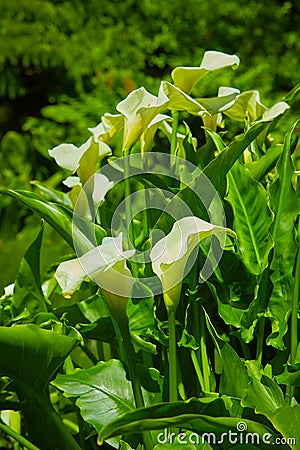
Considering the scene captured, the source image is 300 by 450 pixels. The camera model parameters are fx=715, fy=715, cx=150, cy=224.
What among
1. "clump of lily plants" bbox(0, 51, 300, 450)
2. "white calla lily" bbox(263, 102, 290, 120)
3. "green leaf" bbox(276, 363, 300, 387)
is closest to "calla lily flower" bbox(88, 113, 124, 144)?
"clump of lily plants" bbox(0, 51, 300, 450)

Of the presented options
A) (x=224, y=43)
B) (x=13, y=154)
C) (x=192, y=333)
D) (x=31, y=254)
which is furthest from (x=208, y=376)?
(x=224, y=43)

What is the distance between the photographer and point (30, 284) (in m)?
0.53

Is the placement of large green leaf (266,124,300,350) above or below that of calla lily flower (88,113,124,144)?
below

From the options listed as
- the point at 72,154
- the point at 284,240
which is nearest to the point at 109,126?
the point at 72,154

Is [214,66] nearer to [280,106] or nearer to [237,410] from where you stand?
[280,106]

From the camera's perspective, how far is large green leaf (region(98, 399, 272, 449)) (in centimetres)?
35

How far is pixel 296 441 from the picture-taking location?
0.40 m

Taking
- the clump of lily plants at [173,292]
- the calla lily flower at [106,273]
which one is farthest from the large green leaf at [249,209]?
the calla lily flower at [106,273]

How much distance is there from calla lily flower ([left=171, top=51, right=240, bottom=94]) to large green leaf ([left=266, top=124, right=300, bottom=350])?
8cm

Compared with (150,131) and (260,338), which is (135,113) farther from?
(260,338)

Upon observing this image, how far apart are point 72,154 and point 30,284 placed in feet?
0.34

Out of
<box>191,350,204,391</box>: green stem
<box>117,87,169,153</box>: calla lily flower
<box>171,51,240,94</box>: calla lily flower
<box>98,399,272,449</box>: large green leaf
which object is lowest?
<box>191,350,204,391</box>: green stem

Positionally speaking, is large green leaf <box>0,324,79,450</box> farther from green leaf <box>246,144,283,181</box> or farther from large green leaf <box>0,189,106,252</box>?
green leaf <box>246,144,283,181</box>

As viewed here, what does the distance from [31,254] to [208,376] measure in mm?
156
